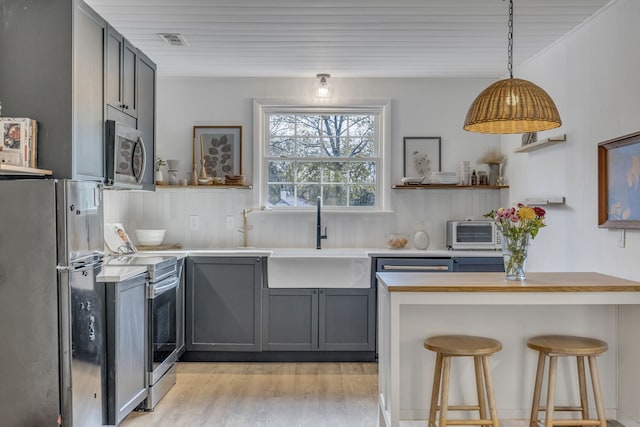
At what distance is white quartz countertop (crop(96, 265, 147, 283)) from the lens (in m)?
2.83

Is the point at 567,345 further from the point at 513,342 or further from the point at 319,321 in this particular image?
the point at 319,321

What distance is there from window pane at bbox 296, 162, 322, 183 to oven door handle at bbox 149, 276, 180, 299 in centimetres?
165

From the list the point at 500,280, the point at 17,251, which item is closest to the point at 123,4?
the point at 17,251

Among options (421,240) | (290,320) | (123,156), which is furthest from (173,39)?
(421,240)

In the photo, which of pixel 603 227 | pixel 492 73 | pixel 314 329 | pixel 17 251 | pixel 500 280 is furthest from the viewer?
pixel 492 73

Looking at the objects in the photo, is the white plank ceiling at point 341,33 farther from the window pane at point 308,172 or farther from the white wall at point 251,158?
the window pane at point 308,172

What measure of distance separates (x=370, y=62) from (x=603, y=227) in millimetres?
2274

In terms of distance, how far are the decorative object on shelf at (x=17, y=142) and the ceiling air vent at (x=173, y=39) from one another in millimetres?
1480

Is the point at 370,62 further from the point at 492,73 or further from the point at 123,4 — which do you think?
the point at 123,4

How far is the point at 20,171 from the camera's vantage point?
2.33 meters

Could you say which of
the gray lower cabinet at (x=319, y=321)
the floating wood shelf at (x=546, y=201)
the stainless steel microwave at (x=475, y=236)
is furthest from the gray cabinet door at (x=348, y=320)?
the floating wood shelf at (x=546, y=201)

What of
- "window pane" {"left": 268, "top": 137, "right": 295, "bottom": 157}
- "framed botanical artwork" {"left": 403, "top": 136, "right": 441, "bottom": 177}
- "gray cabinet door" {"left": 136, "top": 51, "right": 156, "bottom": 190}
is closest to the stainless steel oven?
"gray cabinet door" {"left": 136, "top": 51, "right": 156, "bottom": 190}

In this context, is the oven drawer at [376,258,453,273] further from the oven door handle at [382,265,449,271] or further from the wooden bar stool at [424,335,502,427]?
the wooden bar stool at [424,335,502,427]

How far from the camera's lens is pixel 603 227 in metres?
3.12
